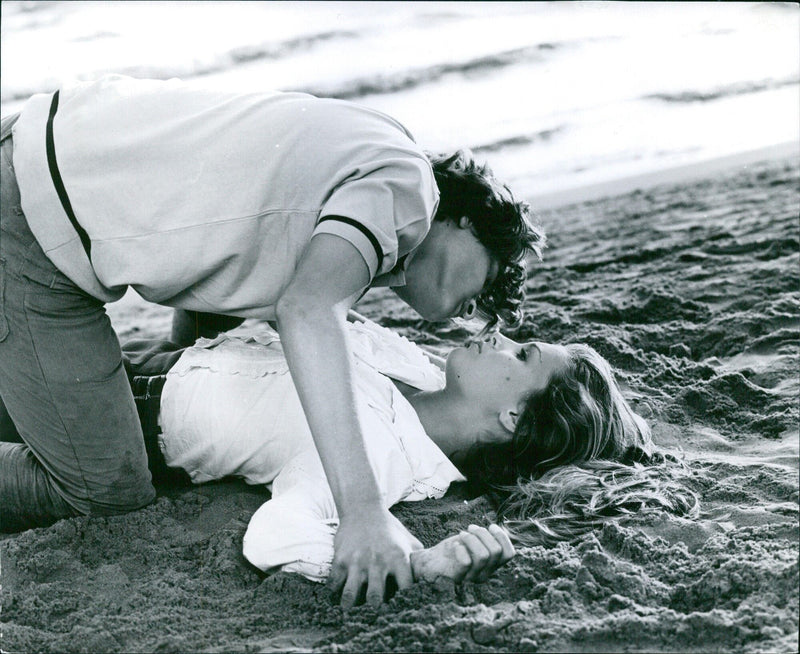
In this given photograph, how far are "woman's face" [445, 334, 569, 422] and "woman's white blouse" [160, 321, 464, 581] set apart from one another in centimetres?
17

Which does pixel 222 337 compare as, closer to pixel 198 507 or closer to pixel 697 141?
pixel 198 507

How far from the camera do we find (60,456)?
2.31 metres

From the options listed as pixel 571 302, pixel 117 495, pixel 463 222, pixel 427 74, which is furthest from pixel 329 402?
pixel 427 74

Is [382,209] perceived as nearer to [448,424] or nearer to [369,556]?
[369,556]

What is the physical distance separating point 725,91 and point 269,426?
6.27 meters

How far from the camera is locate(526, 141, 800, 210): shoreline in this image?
667 cm

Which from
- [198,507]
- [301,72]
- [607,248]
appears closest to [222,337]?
[198,507]

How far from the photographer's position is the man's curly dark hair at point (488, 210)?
7.71 feet

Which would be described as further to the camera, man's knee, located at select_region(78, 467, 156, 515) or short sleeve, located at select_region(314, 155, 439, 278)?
man's knee, located at select_region(78, 467, 156, 515)

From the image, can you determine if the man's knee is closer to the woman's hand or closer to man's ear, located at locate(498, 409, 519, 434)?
the woman's hand

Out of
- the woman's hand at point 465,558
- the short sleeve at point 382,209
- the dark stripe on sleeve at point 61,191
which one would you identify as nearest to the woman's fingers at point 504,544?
the woman's hand at point 465,558

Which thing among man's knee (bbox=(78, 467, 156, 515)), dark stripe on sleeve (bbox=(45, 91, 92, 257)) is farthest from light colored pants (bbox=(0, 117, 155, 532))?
dark stripe on sleeve (bbox=(45, 91, 92, 257))

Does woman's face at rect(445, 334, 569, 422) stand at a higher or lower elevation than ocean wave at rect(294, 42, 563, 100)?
lower

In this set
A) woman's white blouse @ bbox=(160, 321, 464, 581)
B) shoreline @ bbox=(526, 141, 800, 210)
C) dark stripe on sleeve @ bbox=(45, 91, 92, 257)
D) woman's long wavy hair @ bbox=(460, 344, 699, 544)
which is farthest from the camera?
shoreline @ bbox=(526, 141, 800, 210)
